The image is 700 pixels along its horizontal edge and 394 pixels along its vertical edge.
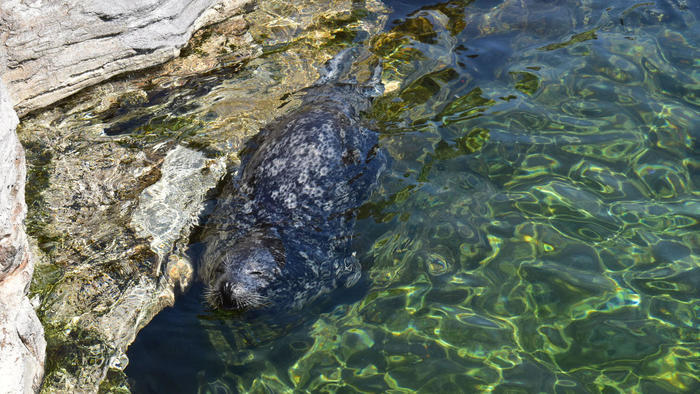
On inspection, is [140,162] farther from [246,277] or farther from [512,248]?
[512,248]

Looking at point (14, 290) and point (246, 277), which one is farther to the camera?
point (246, 277)

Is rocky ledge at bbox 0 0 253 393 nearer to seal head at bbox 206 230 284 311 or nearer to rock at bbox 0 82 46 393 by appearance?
rock at bbox 0 82 46 393

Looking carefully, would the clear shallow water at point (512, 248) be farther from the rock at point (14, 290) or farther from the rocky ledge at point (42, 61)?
the rocky ledge at point (42, 61)

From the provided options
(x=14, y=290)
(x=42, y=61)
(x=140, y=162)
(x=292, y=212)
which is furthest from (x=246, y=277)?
(x=42, y=61)

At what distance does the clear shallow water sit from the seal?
0.15m

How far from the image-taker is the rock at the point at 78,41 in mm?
4980

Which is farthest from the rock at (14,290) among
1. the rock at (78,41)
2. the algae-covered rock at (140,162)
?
the rock at (78,41)

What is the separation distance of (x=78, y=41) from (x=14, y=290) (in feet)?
9.40

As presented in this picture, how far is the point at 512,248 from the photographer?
429 centimetres

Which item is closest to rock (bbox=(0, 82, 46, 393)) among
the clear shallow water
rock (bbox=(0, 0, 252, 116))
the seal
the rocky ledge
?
the rocky ledge

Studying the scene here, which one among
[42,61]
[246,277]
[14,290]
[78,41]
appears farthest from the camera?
[78,41]

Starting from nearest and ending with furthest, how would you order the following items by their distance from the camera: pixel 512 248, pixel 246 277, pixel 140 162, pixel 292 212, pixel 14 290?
1. pixel 14 290
2. pixel 246 277
3. pixel 512 248
4. pixel 292 212
5. pixel 140 162

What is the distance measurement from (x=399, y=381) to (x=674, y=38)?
527 cm

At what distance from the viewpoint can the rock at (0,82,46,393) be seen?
10.2 ft
